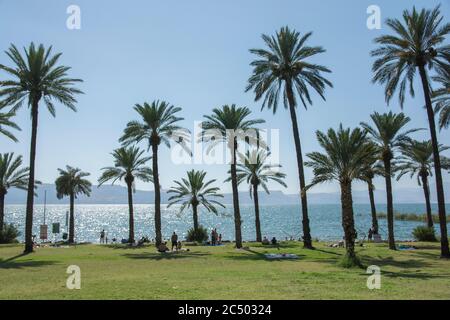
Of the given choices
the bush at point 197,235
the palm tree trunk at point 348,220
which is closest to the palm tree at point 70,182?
the bush at point 197,235

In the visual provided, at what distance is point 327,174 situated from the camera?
25.9 m

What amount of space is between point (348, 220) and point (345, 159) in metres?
3.63

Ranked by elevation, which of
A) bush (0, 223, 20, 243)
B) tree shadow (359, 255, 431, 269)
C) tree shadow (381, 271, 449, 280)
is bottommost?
tree shadow (359, 255, 431, 269)

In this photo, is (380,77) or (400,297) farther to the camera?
(380,77)

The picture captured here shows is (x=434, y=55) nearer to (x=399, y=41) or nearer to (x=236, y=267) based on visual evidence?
(x=399, y=41)

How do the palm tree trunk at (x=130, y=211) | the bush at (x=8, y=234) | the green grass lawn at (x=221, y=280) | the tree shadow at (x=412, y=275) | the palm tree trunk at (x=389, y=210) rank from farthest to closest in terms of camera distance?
the bush at (x=8, y=234) < the palm tree trunk at (x=130, y=211) < the palm tree trunk at (x=389, y=210) < the tree shadow at (x=412, y=275) < the green grass lawn at (x=221, y=280)

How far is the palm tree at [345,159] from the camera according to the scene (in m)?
23.0

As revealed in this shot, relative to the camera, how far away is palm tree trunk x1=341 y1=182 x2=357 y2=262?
21.2 metres

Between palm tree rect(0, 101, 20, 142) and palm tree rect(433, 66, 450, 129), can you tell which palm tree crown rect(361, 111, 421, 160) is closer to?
palm tree rect(433, 66, 450, 129)

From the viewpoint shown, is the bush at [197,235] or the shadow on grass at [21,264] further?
the bush at [197,235]

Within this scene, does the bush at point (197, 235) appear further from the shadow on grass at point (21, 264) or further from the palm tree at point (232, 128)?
the shadow on grass at point (21, 264)

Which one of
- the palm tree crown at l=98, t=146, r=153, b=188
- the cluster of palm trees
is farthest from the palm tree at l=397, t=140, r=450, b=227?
the palm tree crown at l=98, t=146, r=153, b=188

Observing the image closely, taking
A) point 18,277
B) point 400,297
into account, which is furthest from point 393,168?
point 18,277
